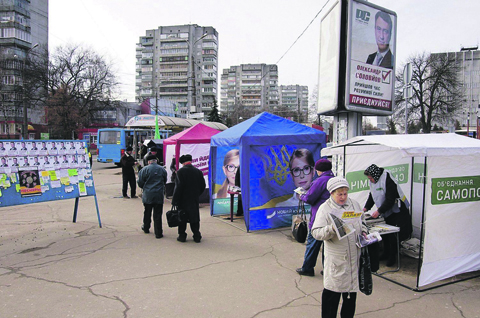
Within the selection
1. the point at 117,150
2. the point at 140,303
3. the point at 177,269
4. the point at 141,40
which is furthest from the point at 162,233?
the point at 141,40

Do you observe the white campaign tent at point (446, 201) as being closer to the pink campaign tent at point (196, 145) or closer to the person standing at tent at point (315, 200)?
the person standing at tent at point (315, 200)

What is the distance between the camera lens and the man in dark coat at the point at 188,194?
21.3 feet

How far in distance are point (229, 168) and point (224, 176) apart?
0.31 m

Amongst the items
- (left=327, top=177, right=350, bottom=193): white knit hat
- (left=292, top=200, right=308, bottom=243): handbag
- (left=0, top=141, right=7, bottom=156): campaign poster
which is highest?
(left=0, top=141, right=7, bottom=156): campaign poster

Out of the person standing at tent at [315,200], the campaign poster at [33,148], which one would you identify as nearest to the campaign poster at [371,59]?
the person standing at tent at [315,200]

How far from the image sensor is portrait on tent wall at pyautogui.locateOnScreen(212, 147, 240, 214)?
9484mm

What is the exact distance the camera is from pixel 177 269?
204 inches

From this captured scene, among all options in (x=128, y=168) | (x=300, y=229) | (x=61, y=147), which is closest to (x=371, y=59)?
(x=300, y=229)

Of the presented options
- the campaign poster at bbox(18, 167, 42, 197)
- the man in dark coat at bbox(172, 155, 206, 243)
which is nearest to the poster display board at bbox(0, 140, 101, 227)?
the campaign poster at bbox(18, 167, 42, 197)

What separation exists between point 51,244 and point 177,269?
2.93m

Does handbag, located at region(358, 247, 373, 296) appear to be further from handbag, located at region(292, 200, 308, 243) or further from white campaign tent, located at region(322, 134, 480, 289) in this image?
handbag, located at region(292, 200, 308, 243)

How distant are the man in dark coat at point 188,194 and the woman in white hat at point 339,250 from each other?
3727 millimetres

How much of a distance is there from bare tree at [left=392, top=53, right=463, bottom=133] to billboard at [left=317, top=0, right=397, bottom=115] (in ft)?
105

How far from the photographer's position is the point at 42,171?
22.6 feet
